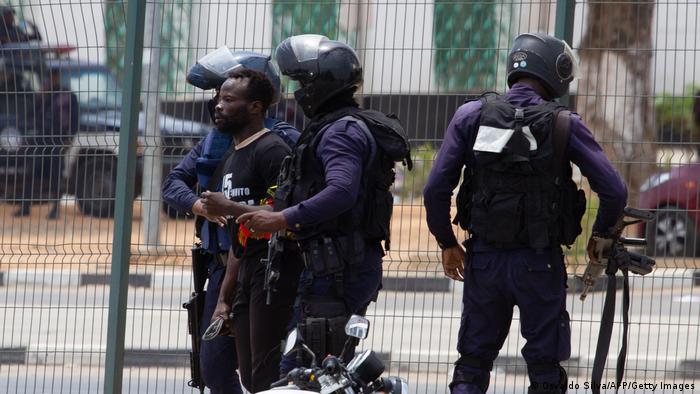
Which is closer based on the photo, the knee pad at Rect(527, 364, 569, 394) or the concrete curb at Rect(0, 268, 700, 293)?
the knee pad at Rect(527, 364, 569, 394)

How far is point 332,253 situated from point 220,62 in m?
1.34

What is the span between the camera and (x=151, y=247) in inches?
284

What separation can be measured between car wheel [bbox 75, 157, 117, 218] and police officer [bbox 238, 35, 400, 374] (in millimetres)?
2050

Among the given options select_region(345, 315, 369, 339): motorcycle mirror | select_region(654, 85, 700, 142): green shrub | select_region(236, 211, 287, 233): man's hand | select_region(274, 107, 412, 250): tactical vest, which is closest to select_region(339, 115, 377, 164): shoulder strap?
select_region(274, 107, 412, 250): tactical vest

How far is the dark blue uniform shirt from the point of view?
5297 mm

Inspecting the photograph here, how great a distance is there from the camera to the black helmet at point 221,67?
241 inches

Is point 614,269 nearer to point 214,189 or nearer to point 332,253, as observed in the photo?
point 332,253

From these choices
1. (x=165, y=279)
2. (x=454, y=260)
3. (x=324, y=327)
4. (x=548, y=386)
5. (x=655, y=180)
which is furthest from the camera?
(x=165, y=279)

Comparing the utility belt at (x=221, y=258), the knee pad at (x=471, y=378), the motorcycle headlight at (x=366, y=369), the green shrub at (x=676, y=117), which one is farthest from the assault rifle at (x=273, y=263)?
the green shrub at (x=676, y=117)

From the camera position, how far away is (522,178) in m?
5.34

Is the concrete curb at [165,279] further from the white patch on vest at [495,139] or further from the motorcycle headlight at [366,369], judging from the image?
the motorcycle headlight at [366,369]

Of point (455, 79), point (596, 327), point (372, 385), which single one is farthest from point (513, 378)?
point (372, 385)

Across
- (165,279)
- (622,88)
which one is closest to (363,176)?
(622,88)

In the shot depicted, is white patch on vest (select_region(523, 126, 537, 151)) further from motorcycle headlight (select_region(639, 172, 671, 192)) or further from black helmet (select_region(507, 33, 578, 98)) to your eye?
motorcycle headlight (select_region(639, 172, 671, 192))
